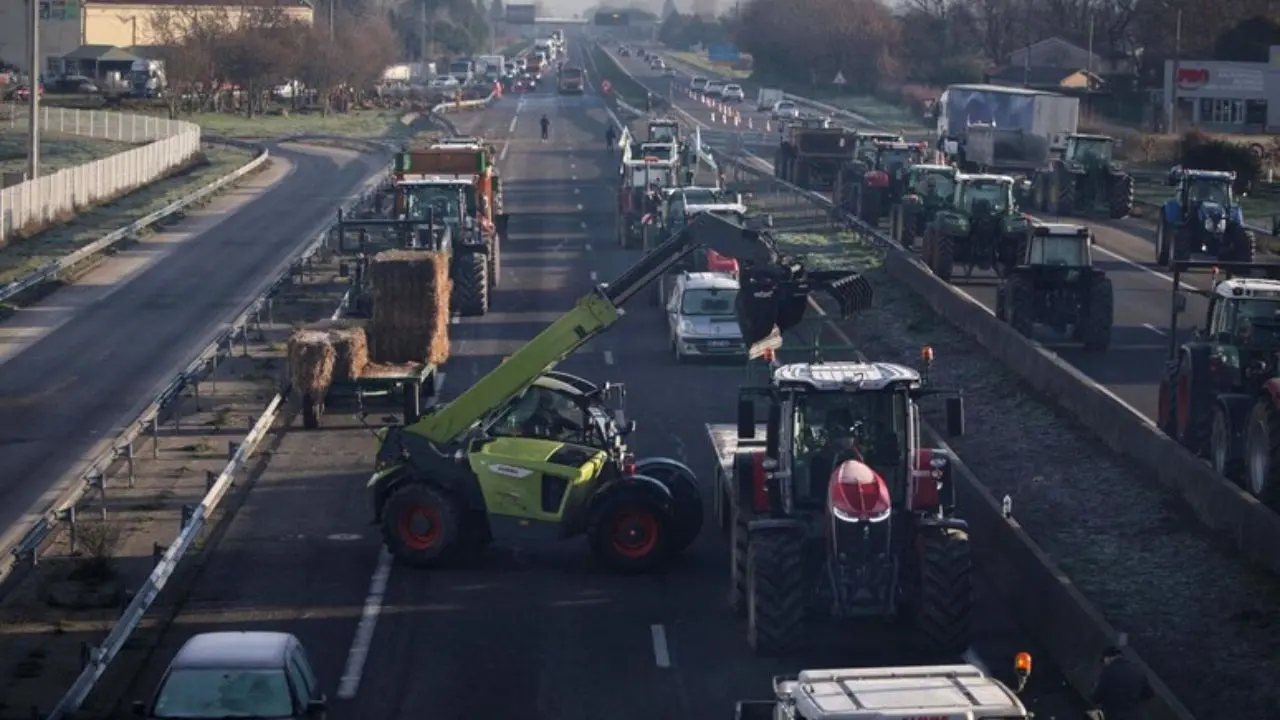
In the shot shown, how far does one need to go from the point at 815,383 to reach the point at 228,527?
832 centimetres

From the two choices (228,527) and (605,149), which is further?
(605,149)

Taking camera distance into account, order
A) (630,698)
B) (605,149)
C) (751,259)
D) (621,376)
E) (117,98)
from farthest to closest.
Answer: (117,98) → (605,149) → (621,376) → (751,259) → (630,698)

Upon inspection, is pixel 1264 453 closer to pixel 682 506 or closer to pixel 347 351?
pixel 682 506

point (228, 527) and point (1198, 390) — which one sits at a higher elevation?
point (1198, 390)

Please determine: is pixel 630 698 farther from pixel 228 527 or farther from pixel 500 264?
pixel 500 264

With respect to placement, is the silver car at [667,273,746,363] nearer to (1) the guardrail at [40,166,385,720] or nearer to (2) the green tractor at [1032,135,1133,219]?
(1) the guardrail at [40,166,385,720]

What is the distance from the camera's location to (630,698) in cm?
1641

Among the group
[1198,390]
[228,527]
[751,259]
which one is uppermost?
[751,259]

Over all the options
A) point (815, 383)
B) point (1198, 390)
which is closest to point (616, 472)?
point (815, 383)

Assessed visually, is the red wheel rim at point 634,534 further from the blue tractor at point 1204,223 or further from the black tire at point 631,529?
the blue tractor at point 1204,223

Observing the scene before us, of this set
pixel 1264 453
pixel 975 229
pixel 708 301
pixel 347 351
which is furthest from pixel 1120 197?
pixel 1264 453

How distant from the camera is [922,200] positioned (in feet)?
161

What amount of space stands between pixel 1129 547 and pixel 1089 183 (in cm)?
3972

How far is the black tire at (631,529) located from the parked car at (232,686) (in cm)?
631
